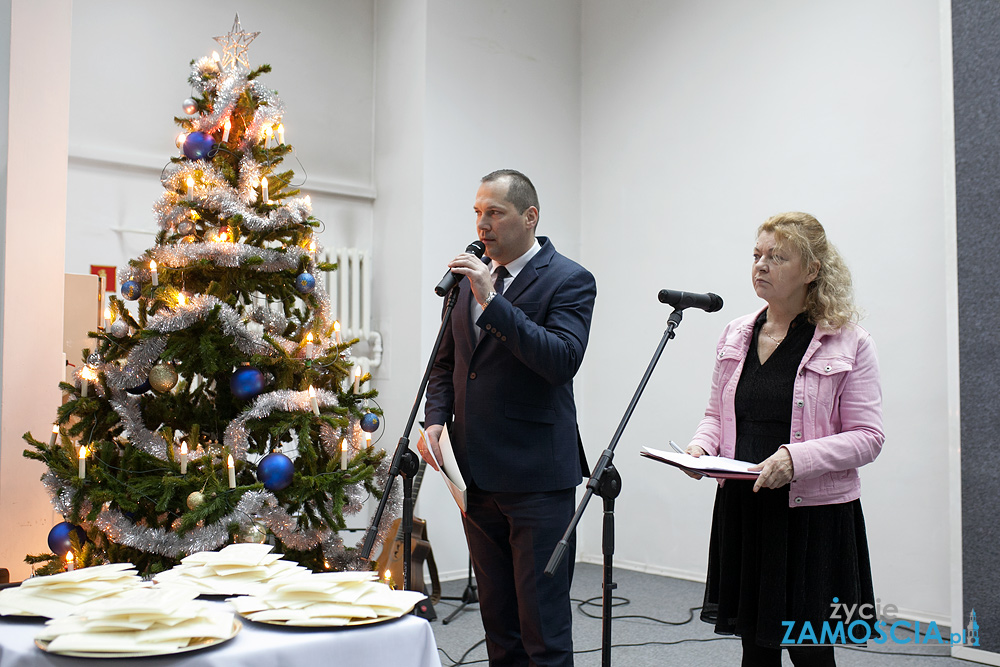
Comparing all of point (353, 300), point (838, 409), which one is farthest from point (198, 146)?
point (838, 409)

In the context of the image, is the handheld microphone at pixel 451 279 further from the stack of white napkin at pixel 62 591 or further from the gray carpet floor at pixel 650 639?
the gray carpet floor at pixel 650 639

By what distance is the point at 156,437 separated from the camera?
8.56 ft

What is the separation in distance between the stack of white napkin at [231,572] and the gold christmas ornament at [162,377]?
53.9 inches

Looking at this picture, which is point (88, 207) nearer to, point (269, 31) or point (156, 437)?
point (269, 31)

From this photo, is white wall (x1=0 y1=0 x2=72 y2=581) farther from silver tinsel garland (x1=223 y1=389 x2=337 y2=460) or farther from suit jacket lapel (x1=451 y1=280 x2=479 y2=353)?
suit jacket lapel (x1=451 y1=280 x2=479 y2=353)

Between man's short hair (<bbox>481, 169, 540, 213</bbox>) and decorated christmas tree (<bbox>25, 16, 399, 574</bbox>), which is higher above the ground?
man's short hair (<bbox>481, 169, 540, 213</bbox>)

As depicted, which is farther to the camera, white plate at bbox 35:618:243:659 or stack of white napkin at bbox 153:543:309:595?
stack of white napkin at bbox 153:543:309:595

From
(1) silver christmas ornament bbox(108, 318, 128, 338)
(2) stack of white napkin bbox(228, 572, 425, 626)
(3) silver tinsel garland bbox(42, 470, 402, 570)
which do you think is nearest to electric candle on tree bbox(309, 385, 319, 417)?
(3) silver tinsel garland bbox(42, 470, 402, 570)

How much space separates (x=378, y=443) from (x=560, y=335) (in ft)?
9.05

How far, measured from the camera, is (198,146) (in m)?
2.72

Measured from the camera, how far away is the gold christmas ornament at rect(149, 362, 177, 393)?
260 centimetres

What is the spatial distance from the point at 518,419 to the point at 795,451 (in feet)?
2.11

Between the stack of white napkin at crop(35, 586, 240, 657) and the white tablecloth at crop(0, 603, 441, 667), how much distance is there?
0.05 ft

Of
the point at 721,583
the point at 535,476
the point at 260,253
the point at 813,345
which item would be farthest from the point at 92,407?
the point at 813,345
